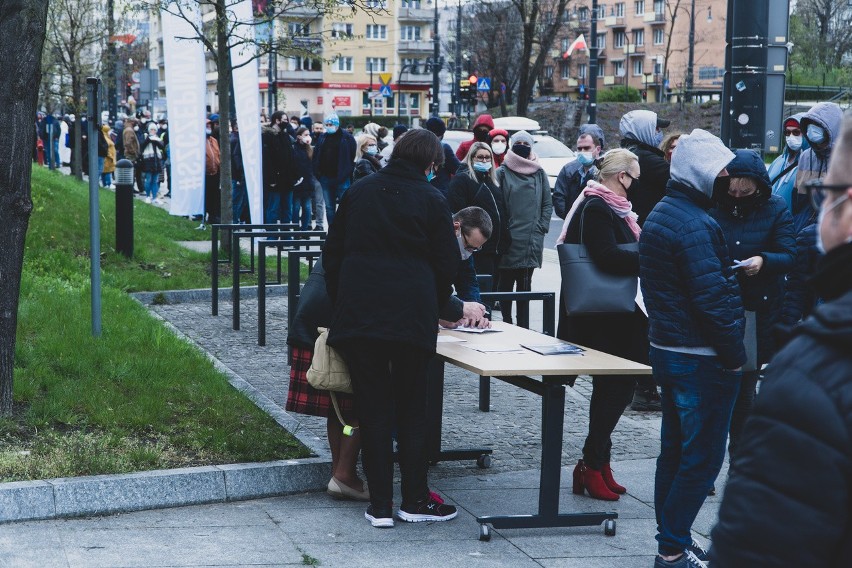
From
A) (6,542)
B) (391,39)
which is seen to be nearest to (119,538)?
(6,542)

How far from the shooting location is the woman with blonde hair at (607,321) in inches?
245

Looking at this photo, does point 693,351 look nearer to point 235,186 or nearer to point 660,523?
point 660,523

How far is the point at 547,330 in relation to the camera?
303 inches

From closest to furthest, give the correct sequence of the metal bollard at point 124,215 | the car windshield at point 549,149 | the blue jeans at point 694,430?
the blue jeans at point 694,430
the metal bollard at point 124,215
the car windshield at point 549,149

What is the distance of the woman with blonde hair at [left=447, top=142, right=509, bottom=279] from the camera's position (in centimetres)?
1025

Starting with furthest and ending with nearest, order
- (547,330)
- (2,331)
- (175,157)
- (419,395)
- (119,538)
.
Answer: (175,157) → (547,330) → (2,331) → (419,395) → (119,538)

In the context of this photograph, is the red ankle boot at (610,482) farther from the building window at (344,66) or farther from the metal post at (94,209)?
the building window at (344,66)

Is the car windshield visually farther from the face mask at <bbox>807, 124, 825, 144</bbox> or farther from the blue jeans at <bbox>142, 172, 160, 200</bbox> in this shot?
the face mask at <bbox>807, 124, 825, 144</bbox>

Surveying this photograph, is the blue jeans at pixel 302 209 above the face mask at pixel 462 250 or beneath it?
beneath

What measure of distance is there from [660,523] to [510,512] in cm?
104

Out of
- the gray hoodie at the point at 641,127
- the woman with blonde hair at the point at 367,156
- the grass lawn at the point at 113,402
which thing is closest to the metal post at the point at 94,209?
the grass lawn at the point at 113,402

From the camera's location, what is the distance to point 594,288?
6391 mm

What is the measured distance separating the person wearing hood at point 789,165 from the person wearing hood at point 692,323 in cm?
235

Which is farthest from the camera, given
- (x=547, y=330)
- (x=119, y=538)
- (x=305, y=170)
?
(x=305, y=170)
